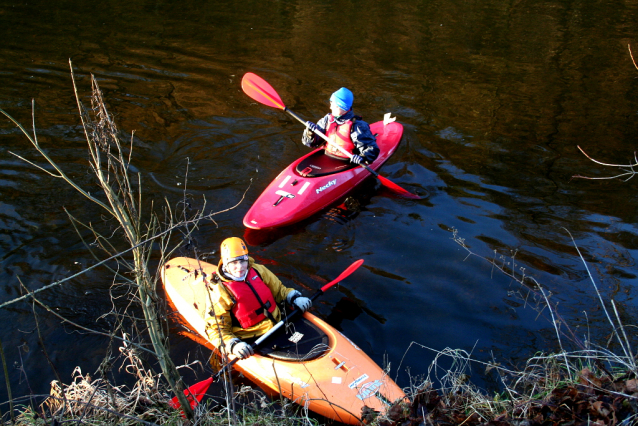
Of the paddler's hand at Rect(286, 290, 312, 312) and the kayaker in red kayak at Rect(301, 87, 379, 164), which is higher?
the kayaker in red kayak at Rect(301, 87, 379, 164)

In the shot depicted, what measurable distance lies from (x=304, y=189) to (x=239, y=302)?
2439 mm

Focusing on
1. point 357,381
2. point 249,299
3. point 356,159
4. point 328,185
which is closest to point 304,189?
point 328,185

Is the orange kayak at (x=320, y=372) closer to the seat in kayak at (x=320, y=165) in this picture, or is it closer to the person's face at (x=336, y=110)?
the seat in kayak at (x=320, y=165)

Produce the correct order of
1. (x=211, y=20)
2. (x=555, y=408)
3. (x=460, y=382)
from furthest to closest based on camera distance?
(x=211, y=20) → (x=460, y=382) → (x=555, y=408)

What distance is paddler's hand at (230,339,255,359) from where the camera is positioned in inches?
152

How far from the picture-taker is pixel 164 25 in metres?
12.1

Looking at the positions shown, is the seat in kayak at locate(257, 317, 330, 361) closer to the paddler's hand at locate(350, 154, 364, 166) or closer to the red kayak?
the red kayak

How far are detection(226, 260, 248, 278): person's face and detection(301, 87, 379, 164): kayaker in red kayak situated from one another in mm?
3031

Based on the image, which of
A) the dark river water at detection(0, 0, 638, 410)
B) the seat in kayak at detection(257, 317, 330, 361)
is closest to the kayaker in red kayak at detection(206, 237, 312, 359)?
the seat in kayak at detection(257, 317, 330, 361)

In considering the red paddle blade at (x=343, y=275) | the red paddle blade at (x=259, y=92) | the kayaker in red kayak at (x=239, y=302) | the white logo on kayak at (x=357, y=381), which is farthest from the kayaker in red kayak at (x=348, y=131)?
the white logo on kayak at (x=357, y=381)

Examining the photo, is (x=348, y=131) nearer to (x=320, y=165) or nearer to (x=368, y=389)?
(x=320, y=165)

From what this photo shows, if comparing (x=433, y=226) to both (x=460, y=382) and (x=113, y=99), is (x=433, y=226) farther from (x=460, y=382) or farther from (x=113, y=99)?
(x=113, y=99)

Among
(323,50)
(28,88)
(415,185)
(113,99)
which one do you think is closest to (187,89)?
(113,99)

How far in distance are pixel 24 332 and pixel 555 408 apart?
4.25 m
